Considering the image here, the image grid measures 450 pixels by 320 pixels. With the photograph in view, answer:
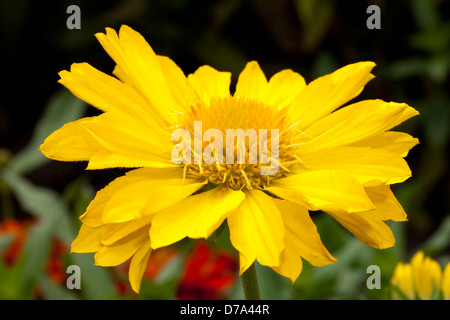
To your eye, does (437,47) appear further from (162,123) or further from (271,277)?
(162,123)

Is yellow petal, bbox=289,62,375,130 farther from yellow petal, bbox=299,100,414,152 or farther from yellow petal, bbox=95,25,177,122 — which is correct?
yellow petal, bbox=95,25,177,122

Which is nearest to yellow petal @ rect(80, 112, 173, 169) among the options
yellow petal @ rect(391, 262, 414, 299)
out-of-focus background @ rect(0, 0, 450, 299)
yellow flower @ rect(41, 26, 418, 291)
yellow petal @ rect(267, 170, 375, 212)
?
yellow flower @ rect(41, 26, 418, 291)

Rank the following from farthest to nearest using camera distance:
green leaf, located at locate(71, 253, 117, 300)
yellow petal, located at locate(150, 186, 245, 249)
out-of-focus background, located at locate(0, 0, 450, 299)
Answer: out-of-focus background, located at locate(0, 0, 450, 299), green leaf, located at locate(71, 253, 117, 300), yellow petal, located at locate(150, 186, 245, 249)

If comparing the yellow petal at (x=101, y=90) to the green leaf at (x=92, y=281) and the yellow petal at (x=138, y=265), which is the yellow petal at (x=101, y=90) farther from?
the green leaf at (x=92, y=281)

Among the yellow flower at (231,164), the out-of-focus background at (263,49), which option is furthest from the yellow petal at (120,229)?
the out-of-focus background at (263,49)

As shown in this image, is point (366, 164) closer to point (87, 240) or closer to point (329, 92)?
point (329, 92)

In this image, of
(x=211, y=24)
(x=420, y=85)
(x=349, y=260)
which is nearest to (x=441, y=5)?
(x=420, y=85)

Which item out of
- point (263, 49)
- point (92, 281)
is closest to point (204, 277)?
point (92, 281)

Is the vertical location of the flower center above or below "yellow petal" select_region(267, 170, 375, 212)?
above

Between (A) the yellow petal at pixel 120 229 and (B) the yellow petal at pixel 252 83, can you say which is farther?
(B) the yellow petal at pixel 252 83
